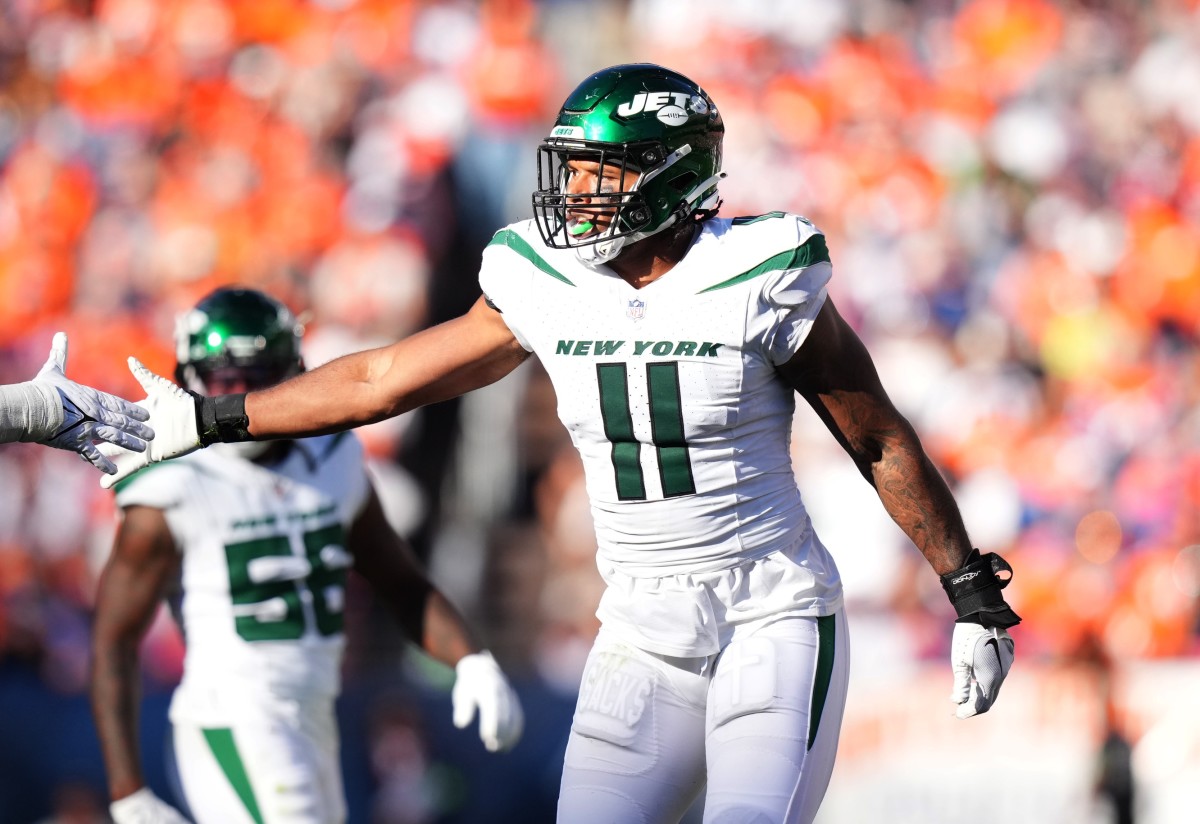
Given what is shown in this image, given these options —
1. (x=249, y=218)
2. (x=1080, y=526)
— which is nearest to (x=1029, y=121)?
(x=1080, y=526)

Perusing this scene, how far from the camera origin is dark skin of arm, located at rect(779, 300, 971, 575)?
9.34ft

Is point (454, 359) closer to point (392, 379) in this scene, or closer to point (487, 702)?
point (392, 379)

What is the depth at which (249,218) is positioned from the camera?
769cm

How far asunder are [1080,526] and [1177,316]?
1288 millimetres

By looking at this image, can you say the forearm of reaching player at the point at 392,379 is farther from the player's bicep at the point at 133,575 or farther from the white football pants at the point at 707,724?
the player's bicep at the point at 133,575

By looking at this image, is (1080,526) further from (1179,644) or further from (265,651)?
(265,651)

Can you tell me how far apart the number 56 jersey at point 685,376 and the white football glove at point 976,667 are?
0.89 feet

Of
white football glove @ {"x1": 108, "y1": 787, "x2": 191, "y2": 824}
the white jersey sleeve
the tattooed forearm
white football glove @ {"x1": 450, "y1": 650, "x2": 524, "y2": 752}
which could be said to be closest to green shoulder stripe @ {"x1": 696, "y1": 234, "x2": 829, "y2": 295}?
the white jersey sleeve

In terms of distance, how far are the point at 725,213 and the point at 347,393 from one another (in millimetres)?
4645

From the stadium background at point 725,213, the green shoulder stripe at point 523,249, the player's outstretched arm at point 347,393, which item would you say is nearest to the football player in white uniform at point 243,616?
the player's outstretched arm at point 347,393

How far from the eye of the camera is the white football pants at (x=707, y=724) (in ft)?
9.12

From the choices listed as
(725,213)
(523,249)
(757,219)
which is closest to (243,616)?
(523,249)

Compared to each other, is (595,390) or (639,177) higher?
(639,177)

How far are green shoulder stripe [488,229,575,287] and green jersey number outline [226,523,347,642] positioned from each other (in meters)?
1.37
